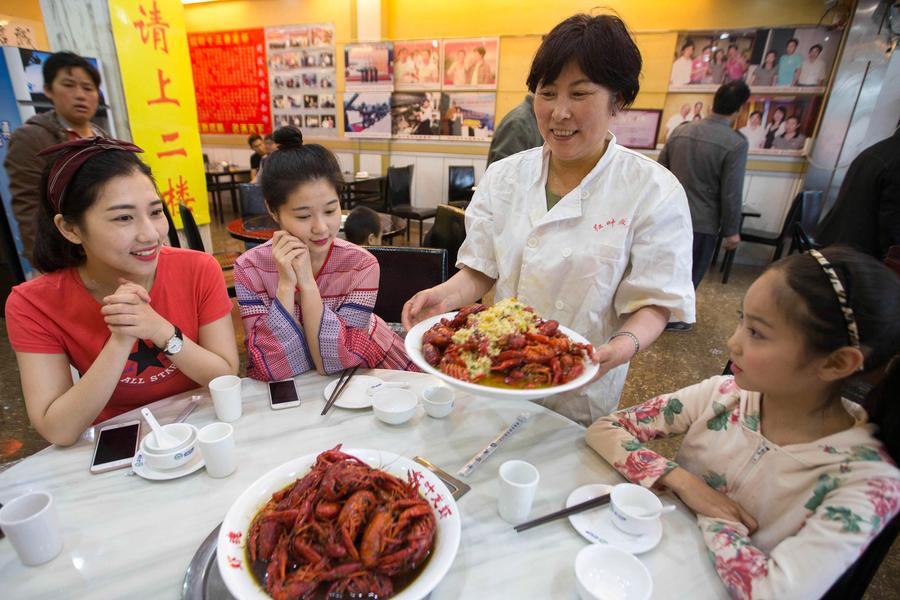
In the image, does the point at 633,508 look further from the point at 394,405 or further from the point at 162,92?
the point at 162,92

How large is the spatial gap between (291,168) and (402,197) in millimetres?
5731

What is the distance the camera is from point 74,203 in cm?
146

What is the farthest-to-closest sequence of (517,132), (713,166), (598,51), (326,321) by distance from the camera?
1. (713,166)
2. (517,132)
3. (326,321)
4. (598,51)

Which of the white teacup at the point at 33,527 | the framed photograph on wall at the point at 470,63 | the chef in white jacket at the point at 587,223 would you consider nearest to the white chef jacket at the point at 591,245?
the chef in white jacket at the point at 587,223

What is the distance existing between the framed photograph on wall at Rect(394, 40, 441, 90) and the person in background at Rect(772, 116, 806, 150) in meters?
5.45

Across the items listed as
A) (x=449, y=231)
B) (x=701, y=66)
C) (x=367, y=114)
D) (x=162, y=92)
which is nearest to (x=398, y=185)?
(x=367, y=114)

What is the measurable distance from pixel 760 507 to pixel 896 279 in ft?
2.16

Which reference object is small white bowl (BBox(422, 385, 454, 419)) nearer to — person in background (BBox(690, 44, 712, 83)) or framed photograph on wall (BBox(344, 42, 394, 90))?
person in background (BBox(690, 44, 712, 83))

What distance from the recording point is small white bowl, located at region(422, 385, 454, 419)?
4.94ft

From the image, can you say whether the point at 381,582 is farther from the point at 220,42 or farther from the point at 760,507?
the point at 220,42

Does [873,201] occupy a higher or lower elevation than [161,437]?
higher

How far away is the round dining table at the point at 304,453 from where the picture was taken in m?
→ 0.95

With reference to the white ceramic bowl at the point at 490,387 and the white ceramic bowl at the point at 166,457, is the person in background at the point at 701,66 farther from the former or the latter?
the white ceramic bowl at the point at 166,457

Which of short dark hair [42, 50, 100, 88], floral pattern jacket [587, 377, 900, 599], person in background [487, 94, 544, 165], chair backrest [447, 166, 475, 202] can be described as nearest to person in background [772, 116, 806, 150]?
chair backrest [447, 166, 475, 202]
